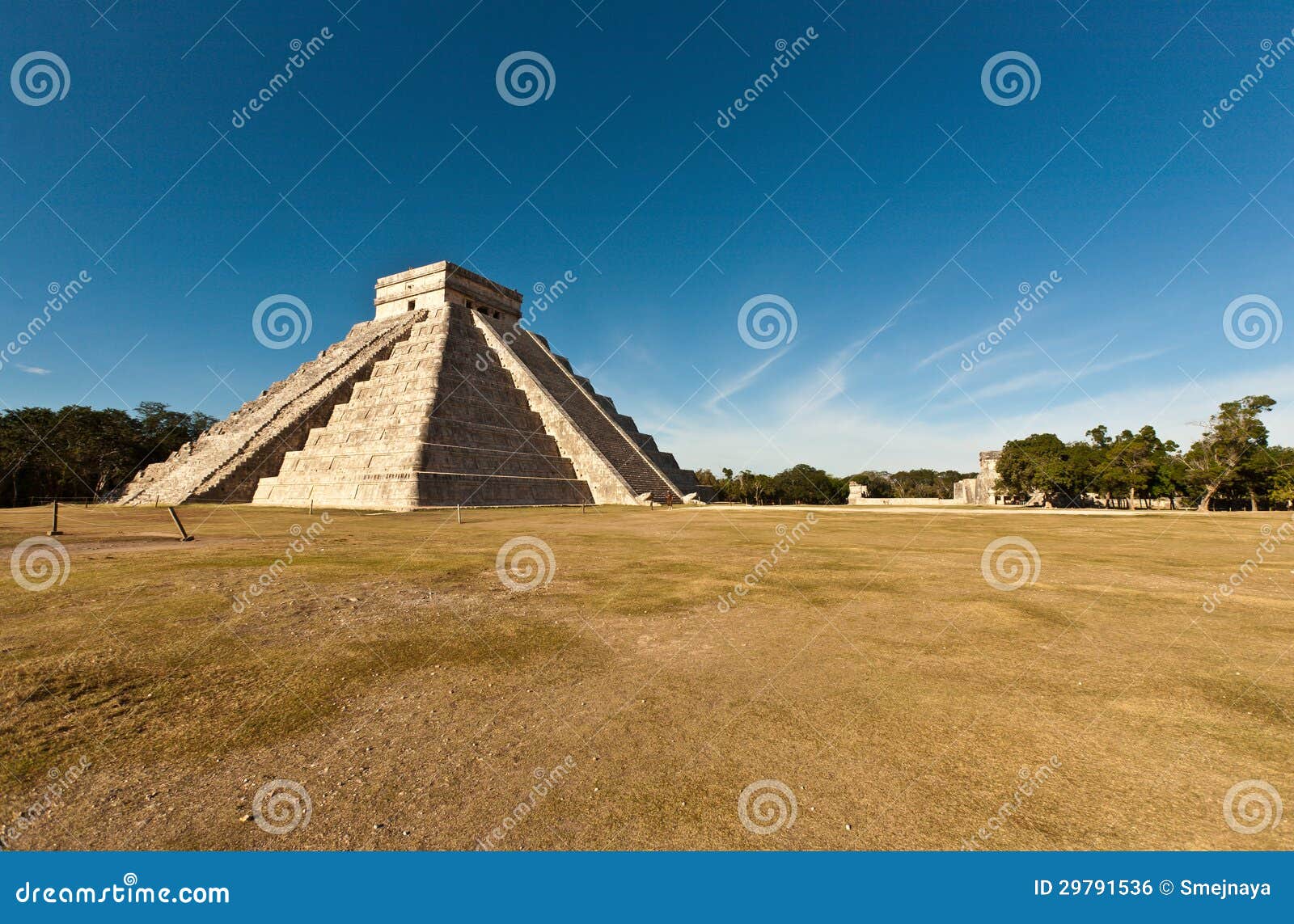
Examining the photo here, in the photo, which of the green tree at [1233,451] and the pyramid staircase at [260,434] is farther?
the green tree at [1233,451]

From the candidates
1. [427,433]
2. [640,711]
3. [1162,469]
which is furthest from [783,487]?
[640,711]

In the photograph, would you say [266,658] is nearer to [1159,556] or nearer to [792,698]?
[792,698]

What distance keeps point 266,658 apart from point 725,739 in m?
4.50

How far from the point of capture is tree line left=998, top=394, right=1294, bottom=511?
44.1 meters

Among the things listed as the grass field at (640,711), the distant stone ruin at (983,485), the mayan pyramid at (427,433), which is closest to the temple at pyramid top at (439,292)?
the mayan pyramid at (427,433)

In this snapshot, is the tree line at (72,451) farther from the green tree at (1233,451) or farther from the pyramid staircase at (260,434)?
the green tree at (1233,451)

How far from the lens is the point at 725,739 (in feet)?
11.5

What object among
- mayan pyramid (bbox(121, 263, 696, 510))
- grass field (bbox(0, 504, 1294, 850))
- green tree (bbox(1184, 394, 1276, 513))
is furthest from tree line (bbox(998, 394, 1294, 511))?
grass field (bbox(0, 504, 1294, 850))

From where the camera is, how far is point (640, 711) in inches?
156

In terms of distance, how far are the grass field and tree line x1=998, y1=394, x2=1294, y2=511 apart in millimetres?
49996

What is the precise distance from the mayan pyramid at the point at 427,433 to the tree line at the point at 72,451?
11.4m

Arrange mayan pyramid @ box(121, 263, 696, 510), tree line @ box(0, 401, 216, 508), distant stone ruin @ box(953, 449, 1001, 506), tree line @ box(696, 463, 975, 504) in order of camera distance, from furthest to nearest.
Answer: tree line @ box(696, 463, 975, 504) → distant stone ruin @ box(953, 449, 1001, 506) → tree line @ box(0, 401, 216, 508) → mayan pyramid @ box(121, 263, 696, 510)

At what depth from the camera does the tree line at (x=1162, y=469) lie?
1737 inches

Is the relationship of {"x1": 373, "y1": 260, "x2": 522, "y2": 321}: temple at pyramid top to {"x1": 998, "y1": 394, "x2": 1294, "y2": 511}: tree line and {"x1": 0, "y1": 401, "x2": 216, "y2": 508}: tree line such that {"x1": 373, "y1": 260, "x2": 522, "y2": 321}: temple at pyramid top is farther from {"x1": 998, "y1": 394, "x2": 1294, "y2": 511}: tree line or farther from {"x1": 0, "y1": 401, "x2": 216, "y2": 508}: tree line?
{"x1": 998, "y1": 394, "x2": 1294, "y2": 511}: tree line
